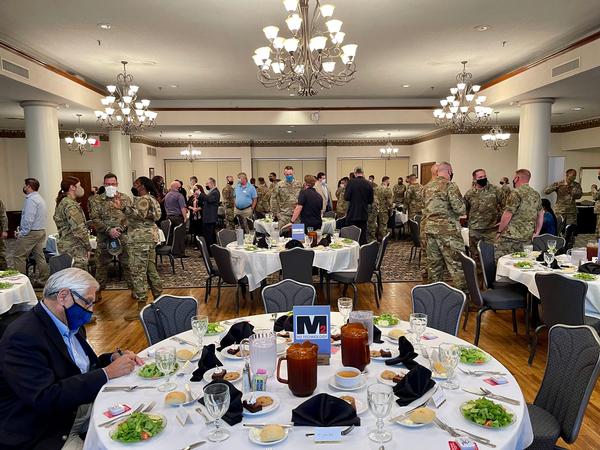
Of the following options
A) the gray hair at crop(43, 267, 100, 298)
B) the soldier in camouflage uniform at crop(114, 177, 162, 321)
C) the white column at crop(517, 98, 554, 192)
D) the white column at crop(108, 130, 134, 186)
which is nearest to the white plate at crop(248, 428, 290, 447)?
the gray hair at crop(43, 267, 100, 298)

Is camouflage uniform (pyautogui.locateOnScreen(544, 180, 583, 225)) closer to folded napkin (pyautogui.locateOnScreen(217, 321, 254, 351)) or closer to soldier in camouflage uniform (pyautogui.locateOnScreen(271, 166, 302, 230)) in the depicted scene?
soldier in camouflage uniform (pyautogui.locateOnScreen(271, 166, 302, 230))

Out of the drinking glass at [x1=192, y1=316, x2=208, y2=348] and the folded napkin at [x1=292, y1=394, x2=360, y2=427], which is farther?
the drinking glass at [x1=192, y1=316, x2=208, y2=348]

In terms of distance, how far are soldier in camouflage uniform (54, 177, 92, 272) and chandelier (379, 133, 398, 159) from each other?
12686 mm

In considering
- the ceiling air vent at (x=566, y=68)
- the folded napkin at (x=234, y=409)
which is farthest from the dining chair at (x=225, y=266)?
the ceiling air vent at (x=566, y=68)

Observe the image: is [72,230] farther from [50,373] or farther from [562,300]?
[562,300]

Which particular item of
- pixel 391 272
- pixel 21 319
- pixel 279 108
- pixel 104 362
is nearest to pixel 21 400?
pixel 21 319

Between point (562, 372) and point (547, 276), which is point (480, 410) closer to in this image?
point (562, 372)

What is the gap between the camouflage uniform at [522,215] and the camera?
5785 mm

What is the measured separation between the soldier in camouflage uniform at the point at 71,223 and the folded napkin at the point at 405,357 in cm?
495

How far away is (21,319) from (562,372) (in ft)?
8.42

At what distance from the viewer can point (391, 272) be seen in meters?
8.01

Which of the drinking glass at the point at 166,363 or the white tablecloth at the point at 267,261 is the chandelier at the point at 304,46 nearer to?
the white tablecloth at the point at 267,261

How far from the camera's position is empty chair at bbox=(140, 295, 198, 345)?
9.59ft

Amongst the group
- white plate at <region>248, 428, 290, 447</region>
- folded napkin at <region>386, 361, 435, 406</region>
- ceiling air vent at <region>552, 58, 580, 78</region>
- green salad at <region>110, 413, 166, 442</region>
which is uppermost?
ceiling air vent at <region>552, 58, 580, 78</region>
